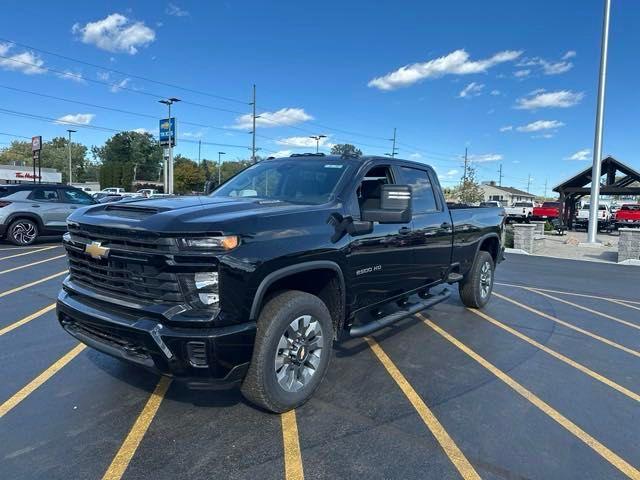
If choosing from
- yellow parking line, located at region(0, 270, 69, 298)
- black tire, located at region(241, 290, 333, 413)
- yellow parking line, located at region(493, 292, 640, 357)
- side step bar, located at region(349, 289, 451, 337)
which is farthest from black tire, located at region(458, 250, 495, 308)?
yellow parking line, located at region(0, 270, 69, 298)

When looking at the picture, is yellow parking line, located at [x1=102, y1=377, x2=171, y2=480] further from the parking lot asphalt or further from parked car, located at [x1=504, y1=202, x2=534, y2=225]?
parked car, located at [x1=504, y1=202, x2=534, y2=225]

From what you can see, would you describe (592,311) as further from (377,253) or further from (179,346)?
(179,346)

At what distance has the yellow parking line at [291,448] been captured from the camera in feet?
9.05

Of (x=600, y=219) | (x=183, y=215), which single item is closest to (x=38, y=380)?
(x=183, y=215)

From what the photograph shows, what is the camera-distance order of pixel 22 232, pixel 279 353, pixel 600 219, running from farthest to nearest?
pixel 600 219
pixel 22 232
pixel 279 353

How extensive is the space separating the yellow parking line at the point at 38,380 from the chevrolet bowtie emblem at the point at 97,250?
1.37 metres

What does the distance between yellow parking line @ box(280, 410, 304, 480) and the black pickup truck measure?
12 cm

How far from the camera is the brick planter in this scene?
12969mm

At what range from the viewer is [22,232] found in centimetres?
1250

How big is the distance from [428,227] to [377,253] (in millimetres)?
1210

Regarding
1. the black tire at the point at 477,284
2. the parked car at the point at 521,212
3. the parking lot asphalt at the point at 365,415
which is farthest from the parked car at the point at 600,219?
the parking lot asphalt at the point at 365,415

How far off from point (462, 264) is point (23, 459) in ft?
16.9

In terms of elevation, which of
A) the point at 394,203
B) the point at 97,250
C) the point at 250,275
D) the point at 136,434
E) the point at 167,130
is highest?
the point at 167,130

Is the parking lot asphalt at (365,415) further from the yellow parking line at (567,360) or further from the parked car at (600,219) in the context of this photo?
→ the parked car at (600,219)
